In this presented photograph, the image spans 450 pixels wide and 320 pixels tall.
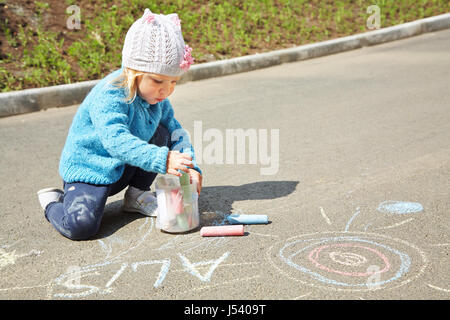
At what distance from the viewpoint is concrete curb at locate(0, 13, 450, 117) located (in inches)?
198

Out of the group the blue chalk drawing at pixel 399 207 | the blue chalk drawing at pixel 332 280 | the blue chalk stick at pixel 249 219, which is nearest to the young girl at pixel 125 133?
the blue chalk stick at pixel 249 219

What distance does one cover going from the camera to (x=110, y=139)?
2.50m

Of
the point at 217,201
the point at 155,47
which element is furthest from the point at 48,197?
the point at 155,47

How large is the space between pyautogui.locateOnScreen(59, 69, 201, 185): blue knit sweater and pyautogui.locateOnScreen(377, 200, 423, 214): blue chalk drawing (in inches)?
39.4

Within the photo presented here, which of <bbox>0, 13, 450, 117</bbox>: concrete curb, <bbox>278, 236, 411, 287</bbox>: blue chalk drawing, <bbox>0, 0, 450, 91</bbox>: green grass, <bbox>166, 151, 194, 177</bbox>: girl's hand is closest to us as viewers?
<bbox>278, 236, 411, 287</bbox>: blue chalk drawing

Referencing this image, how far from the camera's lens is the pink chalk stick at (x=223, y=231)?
251cm

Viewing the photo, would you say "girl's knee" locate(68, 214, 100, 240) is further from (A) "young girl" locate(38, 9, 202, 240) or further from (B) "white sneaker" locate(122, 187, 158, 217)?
(B) "white sneaker" locate(122, 187, 158, 217)

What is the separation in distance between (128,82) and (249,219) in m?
0.85

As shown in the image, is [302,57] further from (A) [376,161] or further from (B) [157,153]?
(B) [157,153]

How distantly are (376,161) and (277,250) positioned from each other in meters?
1.33

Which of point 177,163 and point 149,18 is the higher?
point 149,18

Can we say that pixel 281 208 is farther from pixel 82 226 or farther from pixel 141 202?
pixel 82 226

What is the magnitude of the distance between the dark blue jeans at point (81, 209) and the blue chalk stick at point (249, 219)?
587mm

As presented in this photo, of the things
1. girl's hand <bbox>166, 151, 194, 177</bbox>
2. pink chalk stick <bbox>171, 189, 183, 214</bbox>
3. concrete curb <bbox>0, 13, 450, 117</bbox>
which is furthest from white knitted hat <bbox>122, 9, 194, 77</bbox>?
concrete curb <bbox>0, 13, 450, 117</bbox>
